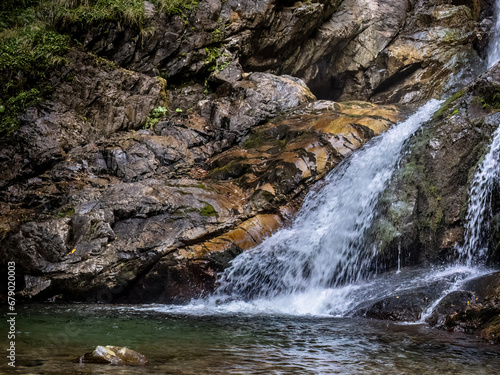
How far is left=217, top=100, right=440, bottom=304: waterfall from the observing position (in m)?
7.84

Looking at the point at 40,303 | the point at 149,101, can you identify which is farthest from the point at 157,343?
the point at 149,101

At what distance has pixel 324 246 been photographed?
27.2 feet

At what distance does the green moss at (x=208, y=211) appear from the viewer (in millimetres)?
8828

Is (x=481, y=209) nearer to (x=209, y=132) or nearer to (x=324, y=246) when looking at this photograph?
(x=324, y=246)

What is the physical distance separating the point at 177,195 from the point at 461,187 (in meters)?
5.70

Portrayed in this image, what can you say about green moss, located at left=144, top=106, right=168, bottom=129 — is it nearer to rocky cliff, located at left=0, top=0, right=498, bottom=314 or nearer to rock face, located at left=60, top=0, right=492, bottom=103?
rocky cliff, located at left=0, top=0, right=498, bottom=314

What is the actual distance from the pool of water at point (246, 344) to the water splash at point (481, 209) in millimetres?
2475

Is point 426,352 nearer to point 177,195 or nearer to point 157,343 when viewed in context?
point 157,343

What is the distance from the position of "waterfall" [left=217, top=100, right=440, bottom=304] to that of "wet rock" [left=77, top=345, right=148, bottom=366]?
14.1ft

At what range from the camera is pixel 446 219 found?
766 cm

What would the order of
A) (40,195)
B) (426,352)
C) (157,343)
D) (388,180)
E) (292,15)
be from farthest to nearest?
(292,15) < (40,195) < (388,180) < (157,343) < (426,352)

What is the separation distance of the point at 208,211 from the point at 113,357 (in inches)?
217

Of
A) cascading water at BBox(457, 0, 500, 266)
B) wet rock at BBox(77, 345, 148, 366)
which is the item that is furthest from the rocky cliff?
wet rock at BBox(77, 345, 148, 366)

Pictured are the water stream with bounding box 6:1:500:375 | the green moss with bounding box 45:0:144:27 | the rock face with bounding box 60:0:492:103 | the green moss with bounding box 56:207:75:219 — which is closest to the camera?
the water stream with bounding box 6:1:500:375
